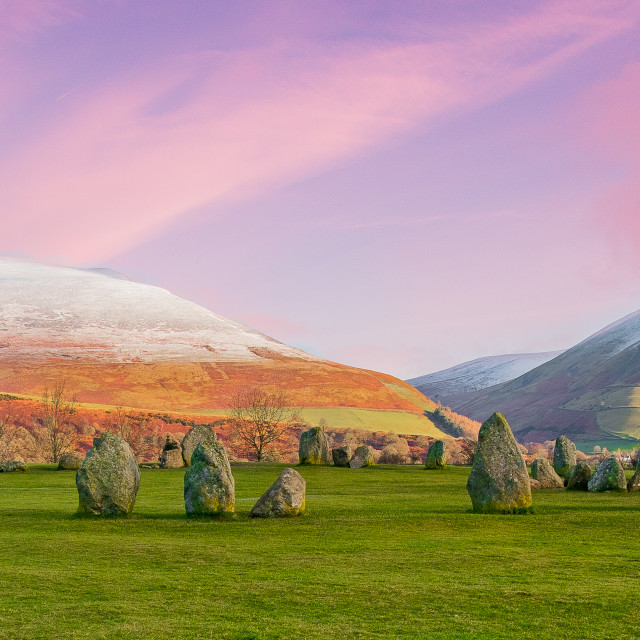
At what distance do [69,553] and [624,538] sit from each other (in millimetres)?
12961

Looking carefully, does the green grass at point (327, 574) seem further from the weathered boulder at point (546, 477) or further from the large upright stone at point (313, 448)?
the large upright stone at point (313, 448)

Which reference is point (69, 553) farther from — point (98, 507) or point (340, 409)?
point (340, 409)

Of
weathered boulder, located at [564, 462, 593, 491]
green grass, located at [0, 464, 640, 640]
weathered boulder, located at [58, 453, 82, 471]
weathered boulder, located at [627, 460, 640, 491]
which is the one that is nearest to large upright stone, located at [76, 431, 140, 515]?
green grass, located at [0, 464, 640, 640]

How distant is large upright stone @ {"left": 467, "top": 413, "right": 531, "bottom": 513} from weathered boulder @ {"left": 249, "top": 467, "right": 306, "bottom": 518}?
5.48m

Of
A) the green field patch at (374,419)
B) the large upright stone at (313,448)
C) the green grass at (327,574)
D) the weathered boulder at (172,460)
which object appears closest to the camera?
the green grass at (327,574)

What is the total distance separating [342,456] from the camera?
178ft

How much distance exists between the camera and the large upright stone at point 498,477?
2406cm

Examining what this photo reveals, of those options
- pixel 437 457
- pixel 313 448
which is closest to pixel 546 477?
pixel 437 457

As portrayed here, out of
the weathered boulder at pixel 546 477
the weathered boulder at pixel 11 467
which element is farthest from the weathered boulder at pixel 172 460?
the weathered boulder at pixel 546 477

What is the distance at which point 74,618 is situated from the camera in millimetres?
11172

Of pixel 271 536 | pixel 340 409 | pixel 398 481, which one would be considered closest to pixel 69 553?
pixel 271 536

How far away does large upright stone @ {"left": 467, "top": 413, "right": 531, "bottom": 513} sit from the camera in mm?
24062

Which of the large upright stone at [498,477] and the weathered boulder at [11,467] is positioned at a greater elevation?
the large upright stone at [498,477]

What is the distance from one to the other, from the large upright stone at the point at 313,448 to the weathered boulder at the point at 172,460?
842 centimetres
